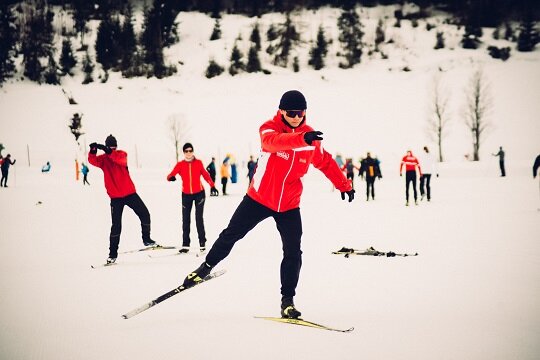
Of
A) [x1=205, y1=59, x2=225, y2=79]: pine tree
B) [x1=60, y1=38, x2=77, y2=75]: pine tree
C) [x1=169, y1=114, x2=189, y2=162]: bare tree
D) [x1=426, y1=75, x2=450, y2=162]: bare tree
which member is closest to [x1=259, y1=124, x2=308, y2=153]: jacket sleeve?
[x1=426, y1=75, x2=450, y2=162]: bare tree

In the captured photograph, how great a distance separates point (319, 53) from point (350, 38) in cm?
663

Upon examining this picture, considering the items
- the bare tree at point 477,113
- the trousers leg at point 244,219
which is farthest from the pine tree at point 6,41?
the trousers leg at point 244,219

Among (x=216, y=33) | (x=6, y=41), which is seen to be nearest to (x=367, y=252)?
(x=216, y=33)

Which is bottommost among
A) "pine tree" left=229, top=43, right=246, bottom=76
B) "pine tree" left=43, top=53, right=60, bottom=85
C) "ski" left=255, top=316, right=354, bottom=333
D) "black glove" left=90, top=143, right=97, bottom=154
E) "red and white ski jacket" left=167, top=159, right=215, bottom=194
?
"ski" left=255, top=316, right=354, bottom=333

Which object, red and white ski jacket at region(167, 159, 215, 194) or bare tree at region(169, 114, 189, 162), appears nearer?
red and white ski jacket at region(167, 159, 215, 194)

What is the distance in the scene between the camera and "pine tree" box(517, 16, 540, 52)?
169 feet

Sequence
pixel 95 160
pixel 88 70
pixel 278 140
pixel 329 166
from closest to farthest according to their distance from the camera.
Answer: pixel 278 140, pixel 329 166, pixel 95 160, pixel 88 70

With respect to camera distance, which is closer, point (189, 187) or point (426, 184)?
point (189, 187)

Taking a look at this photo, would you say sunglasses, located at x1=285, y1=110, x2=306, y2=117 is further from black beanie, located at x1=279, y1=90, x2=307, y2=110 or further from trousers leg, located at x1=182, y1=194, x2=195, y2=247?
trousers leg, located at x1=182, y1=194, x2=195, y2=247

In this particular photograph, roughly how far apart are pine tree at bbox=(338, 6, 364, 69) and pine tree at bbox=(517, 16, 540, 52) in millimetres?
21523

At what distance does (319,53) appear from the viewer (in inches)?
2101

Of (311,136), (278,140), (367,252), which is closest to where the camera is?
(311,136)

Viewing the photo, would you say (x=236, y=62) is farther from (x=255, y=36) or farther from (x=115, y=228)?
(x=115, y=228)

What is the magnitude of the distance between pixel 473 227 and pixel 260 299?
5818mm
